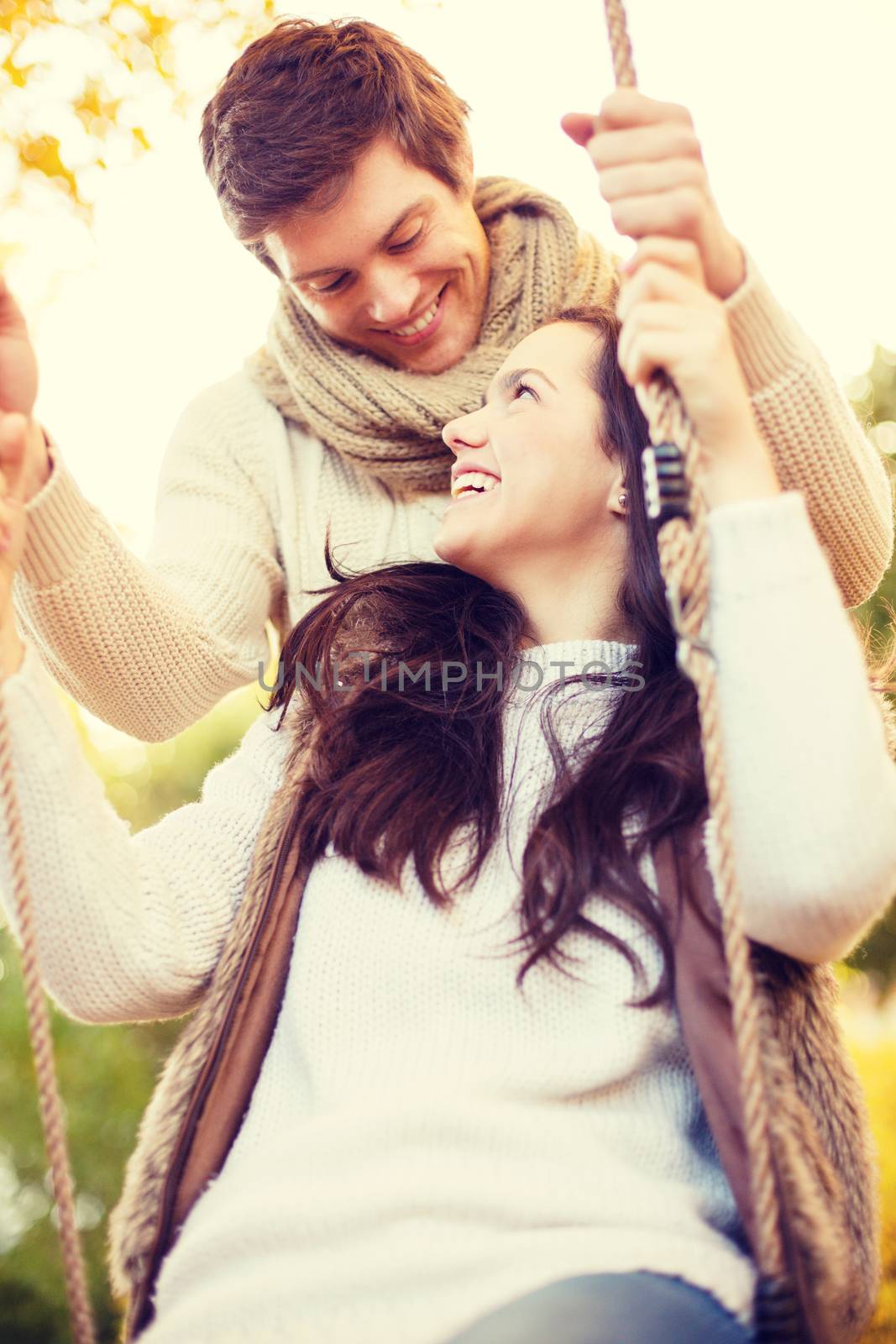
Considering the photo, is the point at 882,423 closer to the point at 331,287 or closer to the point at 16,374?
the point at 331,287

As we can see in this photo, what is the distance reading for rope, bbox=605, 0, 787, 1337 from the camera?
109 cm

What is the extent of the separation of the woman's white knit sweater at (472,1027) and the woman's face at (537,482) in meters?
0.40

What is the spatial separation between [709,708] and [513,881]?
0.42 meters

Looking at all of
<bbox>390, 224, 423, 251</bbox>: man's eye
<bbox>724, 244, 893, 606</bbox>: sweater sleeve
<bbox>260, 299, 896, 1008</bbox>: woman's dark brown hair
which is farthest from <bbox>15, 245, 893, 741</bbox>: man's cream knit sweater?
<bbox>390, 224, 423, 251</bbox>: man's eye

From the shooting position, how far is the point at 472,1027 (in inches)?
52.8

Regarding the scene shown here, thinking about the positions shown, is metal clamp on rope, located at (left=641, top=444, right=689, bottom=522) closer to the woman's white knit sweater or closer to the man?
the woman's white knit sweater

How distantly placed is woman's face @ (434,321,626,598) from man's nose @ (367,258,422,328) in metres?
0.27

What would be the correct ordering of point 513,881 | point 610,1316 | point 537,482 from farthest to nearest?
1. point 537,482
2. point 513,881
3. point 610,1316

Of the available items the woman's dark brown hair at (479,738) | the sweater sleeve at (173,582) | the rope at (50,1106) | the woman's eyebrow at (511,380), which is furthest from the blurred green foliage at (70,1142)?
the rope at (50,1106)

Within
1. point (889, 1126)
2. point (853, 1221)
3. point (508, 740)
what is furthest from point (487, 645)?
point (889, 1126)

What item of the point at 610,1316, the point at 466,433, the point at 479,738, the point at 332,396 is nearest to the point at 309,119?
the point at 332,396

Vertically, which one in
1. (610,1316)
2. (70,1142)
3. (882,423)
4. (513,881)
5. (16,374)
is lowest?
(70,1142)

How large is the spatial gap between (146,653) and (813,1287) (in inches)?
45.5

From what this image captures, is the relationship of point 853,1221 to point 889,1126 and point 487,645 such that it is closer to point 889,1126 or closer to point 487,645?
point 487,645
